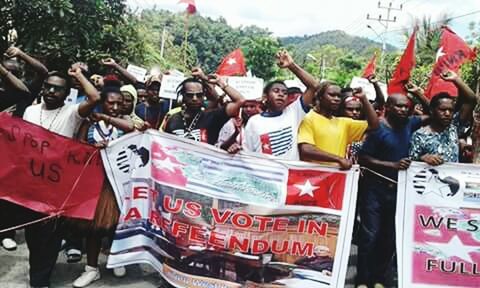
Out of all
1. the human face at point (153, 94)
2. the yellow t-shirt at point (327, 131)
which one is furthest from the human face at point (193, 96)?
the human face at point (153, 94)

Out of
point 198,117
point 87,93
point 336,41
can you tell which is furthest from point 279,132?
point 336,41

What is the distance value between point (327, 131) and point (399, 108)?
0.61m

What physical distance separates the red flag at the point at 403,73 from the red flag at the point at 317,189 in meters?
1.73

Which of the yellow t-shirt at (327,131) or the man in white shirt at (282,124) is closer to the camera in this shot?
the yellow t-shirt at (327,131)

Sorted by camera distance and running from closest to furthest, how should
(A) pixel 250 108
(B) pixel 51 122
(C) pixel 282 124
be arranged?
(B) pixel 51 122 → (C) pixel 282 124 → (A) pixel 250 108

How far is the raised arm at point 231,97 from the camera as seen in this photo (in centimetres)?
469

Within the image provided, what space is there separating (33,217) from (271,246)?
1846 mm

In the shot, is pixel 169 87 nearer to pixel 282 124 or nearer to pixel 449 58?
pixel 282 124

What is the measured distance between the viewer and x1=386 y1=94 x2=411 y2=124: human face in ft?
15.0

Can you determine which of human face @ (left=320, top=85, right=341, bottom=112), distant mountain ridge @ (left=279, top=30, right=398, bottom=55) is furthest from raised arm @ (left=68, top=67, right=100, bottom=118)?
distant mountain ridge @ (left=279, top=30, right=398, bottom=55)

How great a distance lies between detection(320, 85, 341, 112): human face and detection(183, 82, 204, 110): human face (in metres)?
1.02

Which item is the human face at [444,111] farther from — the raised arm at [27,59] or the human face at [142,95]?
the human face at [142,95]

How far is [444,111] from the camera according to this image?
14.9 feet

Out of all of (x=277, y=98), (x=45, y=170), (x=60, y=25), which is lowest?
(x=45, y=170)
